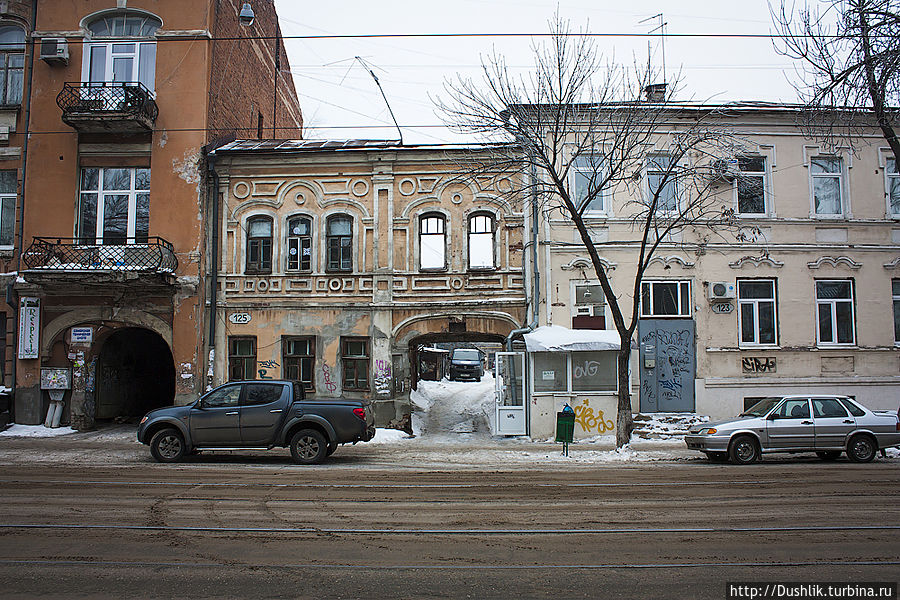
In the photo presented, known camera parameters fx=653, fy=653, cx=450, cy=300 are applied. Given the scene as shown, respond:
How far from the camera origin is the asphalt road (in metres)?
5.94

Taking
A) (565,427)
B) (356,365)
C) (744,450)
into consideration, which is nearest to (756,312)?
(744,450)

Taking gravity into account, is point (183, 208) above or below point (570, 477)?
above

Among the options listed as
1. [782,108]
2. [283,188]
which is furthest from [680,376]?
[283,188]

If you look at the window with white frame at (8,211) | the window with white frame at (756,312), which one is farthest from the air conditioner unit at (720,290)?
the window with white frame at (8,211)

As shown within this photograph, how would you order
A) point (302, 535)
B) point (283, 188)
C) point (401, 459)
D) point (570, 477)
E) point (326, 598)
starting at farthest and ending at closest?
point (283, 188) < point (401, 459) < point (570, 477) < point (302, 535) < point (326, 598)

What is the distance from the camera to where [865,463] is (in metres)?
13.6

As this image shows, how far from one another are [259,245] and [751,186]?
15.3m

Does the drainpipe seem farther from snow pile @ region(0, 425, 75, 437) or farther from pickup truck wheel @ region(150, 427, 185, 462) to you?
snow pile @ region(0, 425, 75, 437)

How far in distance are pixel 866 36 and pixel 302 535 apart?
41.9 feet

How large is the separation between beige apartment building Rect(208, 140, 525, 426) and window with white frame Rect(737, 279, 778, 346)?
21.6 ft

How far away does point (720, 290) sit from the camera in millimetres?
19234

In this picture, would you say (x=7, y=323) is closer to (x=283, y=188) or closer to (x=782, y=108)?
(x=283, y=188)

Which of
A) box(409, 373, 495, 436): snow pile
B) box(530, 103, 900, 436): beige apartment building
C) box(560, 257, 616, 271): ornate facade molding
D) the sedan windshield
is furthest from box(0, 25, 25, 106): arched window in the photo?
the sedan windshield

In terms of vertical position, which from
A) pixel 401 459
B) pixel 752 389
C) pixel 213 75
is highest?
pixel 213 75
